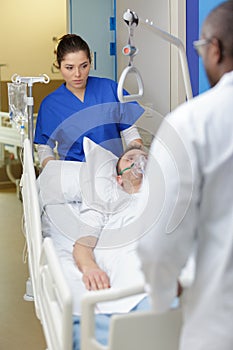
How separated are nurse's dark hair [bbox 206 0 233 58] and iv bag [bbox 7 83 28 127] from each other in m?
1.62

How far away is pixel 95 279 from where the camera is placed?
185cm

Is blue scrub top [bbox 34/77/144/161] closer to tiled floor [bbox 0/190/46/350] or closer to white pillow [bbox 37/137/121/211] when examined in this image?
white pillow [bbox 37/137/121/211]

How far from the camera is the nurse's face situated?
2.47 meters

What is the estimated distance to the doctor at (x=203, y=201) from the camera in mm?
1096

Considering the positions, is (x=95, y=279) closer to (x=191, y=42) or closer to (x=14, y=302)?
(x=14, y=302)

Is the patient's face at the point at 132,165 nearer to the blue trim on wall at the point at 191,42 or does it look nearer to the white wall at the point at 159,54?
the blue trim on wall at the point at 191,42

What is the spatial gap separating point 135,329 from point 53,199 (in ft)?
3.92

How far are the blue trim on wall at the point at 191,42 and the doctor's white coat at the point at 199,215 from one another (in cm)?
192

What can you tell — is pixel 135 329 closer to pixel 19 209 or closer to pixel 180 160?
pixel 180 160

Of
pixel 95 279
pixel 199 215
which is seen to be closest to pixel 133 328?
pixel 199 215

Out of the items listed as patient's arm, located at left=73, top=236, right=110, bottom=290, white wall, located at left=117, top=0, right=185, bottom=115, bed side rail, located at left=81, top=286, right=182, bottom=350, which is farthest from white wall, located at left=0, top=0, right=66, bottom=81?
bed side rail, located at left=81, top=286, right=182, bottom=350

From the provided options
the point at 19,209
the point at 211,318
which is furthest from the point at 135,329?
the point at 19,209

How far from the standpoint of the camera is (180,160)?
1099mm

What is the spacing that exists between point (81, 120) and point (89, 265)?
2.77ft
